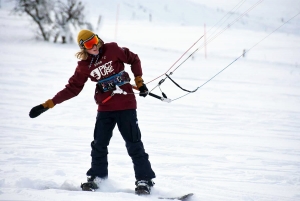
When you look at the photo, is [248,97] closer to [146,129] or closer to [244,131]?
[244,131]

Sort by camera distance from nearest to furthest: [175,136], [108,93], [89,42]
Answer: [89,42] < [108,93] < [175,136]

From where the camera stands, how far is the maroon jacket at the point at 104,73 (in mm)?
3289

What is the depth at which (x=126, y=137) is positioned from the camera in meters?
3.40

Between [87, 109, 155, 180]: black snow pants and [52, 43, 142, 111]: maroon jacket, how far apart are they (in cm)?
9

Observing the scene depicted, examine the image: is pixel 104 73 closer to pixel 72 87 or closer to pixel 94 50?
pixel 94 50

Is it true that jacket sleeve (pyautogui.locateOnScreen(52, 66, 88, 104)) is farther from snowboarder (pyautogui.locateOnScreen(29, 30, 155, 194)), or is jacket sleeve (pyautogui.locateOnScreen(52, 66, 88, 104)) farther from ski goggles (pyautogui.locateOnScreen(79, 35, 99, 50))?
ski goggles (pyautogui.locateOnScreen(79, 35, 99, 50))

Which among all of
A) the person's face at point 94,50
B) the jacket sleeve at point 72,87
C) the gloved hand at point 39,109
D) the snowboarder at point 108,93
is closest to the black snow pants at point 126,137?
the snowboarder at point 108,93

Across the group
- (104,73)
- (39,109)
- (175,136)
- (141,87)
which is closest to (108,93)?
(104,73)

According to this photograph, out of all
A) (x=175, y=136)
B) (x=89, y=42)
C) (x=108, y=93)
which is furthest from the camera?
(x=175, y=136)

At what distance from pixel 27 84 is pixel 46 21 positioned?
Result: 1272cm

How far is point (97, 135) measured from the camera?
347 cm

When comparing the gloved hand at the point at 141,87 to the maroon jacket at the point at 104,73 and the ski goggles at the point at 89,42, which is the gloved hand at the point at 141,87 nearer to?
the maroon jacket at the point at 104,73

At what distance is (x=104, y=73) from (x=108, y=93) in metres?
0.21

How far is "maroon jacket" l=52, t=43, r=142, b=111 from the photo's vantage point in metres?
3.29
